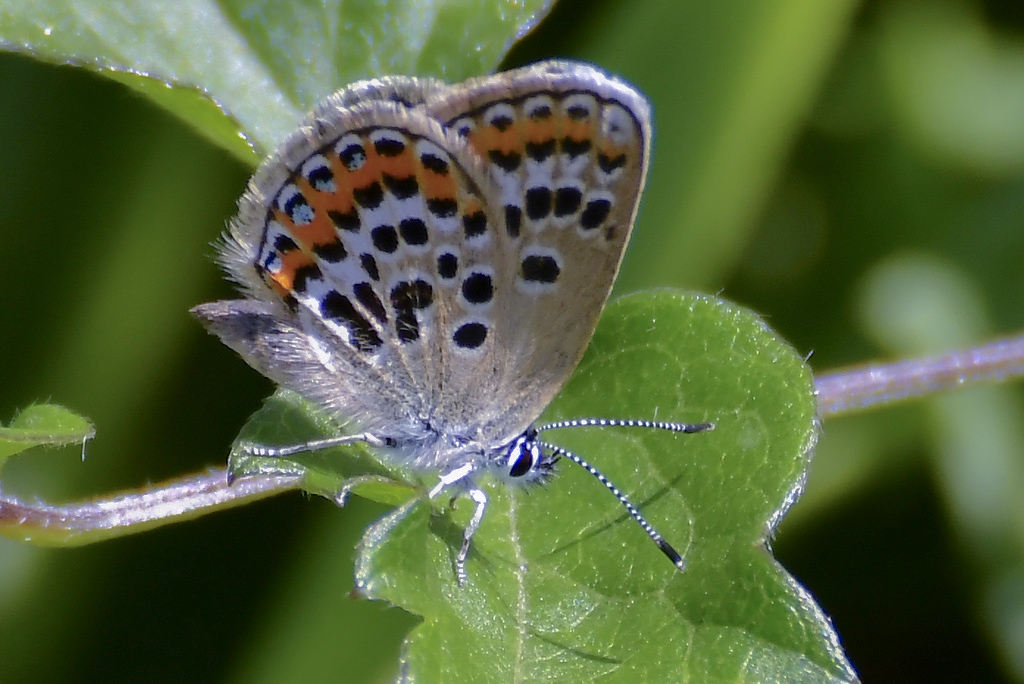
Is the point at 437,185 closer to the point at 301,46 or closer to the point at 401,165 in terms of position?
the point at 401,165

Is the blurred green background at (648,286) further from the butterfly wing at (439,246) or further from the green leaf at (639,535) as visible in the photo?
the green leaf at (639,535)

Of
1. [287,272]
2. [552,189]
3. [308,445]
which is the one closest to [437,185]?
[552,189]

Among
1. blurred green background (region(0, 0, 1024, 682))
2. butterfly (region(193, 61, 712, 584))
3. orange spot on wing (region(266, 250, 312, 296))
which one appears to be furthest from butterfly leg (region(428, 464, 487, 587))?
blurred green background (region(0, 0, 1024, 682))

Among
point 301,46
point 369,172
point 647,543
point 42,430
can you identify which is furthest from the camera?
point 301,46

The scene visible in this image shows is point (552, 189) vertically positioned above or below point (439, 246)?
above

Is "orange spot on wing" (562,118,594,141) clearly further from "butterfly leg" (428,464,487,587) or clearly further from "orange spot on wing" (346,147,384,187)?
"butterfly leg" (428,464,487,587)

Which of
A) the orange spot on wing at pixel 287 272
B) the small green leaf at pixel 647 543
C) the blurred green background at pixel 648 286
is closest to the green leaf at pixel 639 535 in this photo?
the small green leaf at pixel 647 543

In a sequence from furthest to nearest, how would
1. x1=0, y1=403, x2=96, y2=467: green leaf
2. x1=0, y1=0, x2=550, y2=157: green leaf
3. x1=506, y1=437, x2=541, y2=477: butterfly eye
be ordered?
x1=0, y1=0, x2=550, y2=157: green leaf, x1=506, y1=437, x2=541, y2=477: butterfly eye, x1=0, y1=403, x2=96, y2=467: green leaf

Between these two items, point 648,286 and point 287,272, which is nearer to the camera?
point 287,272
